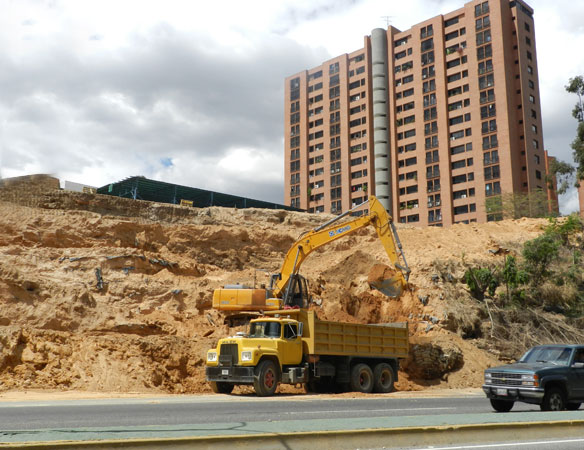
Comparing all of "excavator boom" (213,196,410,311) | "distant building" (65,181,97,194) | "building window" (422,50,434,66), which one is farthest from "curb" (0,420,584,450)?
"building window" (422,50,434,66)

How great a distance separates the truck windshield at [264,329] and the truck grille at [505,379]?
8303 mm

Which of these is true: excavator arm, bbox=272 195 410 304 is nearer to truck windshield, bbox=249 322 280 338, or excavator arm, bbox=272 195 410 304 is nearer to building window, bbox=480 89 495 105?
truck windshield, bbox=249 322 280 338

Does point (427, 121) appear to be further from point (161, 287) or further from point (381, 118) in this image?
point (161, 287)

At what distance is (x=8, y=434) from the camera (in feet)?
26.7

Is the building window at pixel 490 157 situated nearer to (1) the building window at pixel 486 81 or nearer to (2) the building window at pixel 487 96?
(2) the building window at pixel 487 96

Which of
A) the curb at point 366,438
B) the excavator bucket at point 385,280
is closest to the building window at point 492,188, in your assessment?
the excavator bucket at point 385,280

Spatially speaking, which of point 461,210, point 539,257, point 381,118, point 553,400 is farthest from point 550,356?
point 381,118

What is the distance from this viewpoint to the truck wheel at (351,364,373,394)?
21625mm

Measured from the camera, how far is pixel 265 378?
19031 mm

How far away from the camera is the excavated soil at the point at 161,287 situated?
22.8 m

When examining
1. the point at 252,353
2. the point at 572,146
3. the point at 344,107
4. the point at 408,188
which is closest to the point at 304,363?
the point at 252,353

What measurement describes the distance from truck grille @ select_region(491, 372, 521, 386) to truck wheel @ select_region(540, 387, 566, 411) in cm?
67

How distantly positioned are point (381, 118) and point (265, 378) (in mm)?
82261

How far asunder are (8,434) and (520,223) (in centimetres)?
4624
